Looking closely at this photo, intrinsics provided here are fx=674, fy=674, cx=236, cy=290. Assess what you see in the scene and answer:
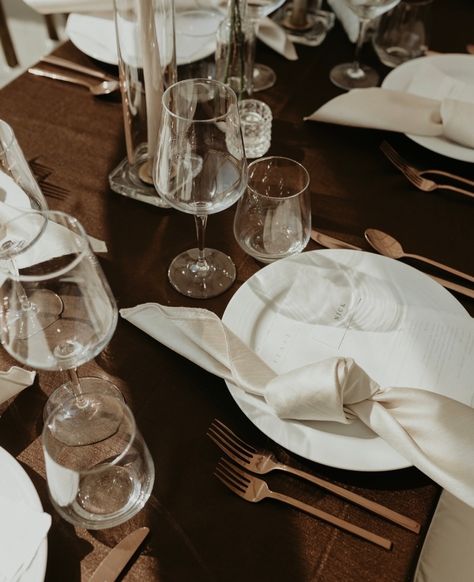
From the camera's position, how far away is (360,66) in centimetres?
126

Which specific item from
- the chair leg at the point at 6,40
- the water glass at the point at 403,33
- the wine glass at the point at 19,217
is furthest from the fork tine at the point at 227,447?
the chair leg at the point at 6,40

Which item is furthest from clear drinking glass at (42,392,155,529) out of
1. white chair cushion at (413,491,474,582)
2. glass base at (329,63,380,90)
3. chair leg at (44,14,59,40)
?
chair leg at (44,14,59,40)

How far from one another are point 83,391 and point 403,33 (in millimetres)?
944

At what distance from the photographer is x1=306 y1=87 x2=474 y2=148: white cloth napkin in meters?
1.04

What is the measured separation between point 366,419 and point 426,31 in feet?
2.87

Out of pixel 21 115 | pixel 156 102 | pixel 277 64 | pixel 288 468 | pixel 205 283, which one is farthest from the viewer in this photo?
pixel 277 64

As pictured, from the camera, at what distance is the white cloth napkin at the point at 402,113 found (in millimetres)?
1040

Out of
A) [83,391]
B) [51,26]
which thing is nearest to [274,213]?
[83,391]

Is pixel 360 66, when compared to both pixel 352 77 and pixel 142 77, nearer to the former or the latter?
pixel 352 77

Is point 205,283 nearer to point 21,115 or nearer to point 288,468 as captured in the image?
point 288,468

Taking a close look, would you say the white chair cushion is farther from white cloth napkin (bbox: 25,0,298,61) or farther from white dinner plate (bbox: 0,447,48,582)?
white cloth napkin (bbox: 25,0,298,61)

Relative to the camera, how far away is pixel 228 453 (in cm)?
68

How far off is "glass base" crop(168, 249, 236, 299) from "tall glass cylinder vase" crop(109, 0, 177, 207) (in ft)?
0.41

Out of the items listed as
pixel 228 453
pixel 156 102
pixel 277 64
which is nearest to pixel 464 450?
pixel 228 453
